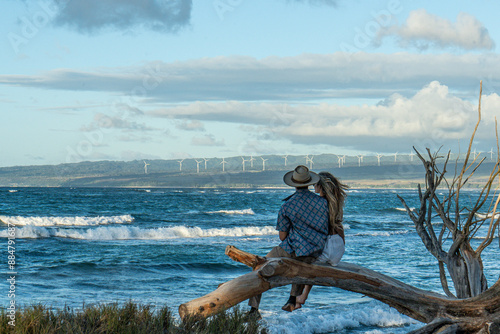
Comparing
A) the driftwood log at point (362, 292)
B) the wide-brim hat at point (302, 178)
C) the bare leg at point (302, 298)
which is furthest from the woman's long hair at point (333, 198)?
the bare leg at point (302, 298)

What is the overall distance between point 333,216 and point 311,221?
0.93ft

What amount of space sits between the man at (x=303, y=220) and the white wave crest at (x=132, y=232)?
65.2 ft

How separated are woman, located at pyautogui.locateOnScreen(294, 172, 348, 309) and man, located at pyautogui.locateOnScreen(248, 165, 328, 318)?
0.07 m

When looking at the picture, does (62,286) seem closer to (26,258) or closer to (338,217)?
(26,258)

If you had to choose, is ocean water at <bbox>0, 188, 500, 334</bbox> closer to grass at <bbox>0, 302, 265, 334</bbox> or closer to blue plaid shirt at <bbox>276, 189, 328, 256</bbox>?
blue plaid shirt at <bbox>276, 189, 328, 256</bbox>

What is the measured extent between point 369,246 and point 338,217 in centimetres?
1667

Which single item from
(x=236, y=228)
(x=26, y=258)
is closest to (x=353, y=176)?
(x=236, y=228)

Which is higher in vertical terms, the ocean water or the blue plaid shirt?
the blue plaid shirt

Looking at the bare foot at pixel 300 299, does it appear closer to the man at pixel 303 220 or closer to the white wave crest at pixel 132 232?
the man at pixel 303 220

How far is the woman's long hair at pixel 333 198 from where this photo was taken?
6.09m

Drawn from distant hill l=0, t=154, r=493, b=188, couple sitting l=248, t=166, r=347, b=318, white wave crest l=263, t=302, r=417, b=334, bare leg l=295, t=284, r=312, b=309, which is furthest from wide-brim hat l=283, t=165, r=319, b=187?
distant hill l=0, t=154, r=493, b=188

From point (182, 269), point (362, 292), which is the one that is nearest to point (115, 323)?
point (362, 292)

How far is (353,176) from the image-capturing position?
7628 inches

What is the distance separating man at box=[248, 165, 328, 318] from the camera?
19.6 feet
